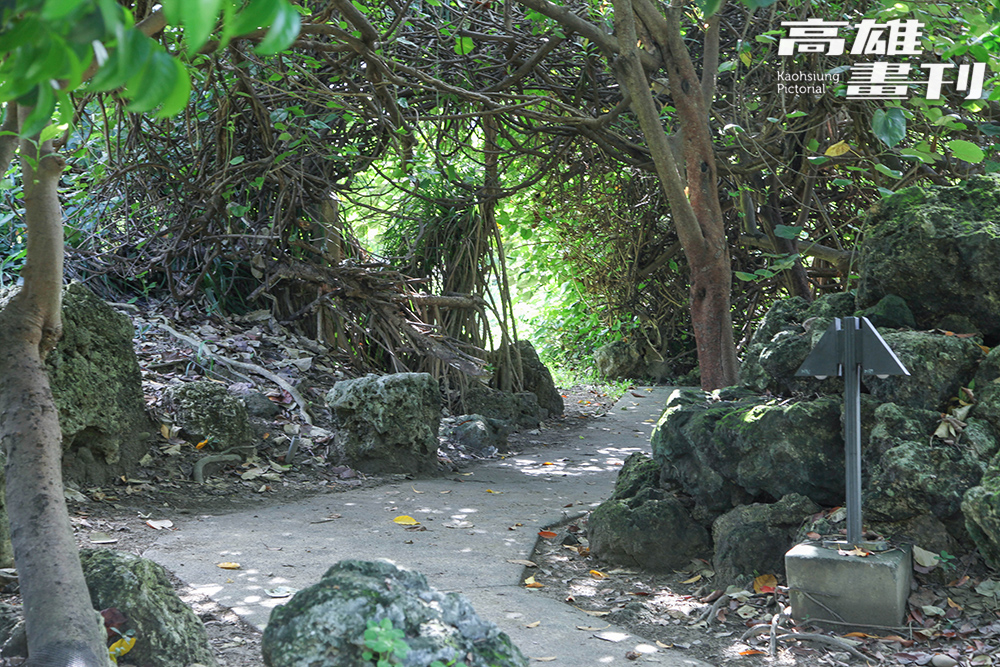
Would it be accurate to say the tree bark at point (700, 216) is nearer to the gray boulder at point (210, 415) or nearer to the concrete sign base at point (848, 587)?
the concrete sign base at point (848, 587)

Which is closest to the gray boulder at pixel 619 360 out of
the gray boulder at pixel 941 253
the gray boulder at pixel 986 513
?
the gray boulder at pixel 941 253

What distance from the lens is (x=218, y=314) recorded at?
270 inches

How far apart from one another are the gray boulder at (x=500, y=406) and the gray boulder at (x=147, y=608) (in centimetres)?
511

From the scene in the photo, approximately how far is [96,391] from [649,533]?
3136 millimetres

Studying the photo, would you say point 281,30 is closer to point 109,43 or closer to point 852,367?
point 109,43

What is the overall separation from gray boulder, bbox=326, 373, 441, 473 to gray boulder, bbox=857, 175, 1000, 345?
306 centimetres

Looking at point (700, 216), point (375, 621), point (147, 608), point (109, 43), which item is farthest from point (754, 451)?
point (109, 43)

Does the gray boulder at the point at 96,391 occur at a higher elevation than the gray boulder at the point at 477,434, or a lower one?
higher

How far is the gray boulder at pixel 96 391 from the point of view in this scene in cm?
435

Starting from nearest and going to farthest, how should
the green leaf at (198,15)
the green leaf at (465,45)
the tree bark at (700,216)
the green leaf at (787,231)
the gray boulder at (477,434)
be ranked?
the green leaf at (198,15)
the green leaf at (787,231)
the tree bark at (700,216)
the green leaf at (465,45)
the gray boulder at (477,434)

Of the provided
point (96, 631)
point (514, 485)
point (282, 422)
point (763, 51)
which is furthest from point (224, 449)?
point (763, 51)

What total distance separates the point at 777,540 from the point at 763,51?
4.17 metres

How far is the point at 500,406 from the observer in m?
7.76

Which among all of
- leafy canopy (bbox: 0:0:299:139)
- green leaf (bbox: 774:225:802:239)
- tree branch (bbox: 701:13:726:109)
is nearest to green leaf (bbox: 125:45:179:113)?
leafy canopy (bbox: 0:0:299:139)
